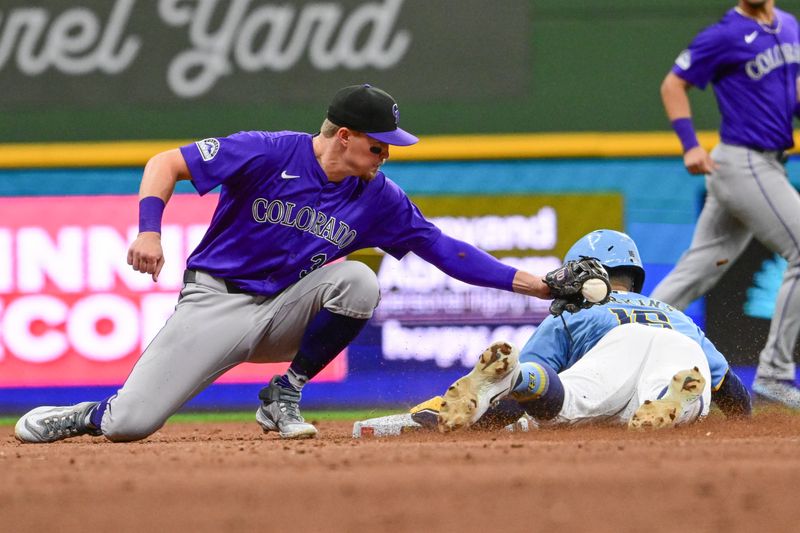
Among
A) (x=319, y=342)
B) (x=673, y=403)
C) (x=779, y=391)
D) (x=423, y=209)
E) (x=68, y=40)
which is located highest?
(x=68, y=40)

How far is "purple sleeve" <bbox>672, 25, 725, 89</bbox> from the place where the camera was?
6.17m

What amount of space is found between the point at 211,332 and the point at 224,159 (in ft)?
2.09

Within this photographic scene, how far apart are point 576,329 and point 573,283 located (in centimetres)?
60

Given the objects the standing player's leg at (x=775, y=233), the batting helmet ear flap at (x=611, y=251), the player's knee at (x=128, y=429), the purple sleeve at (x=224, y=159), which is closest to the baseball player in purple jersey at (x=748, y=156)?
the standing player's leg at (x=775, y=233)

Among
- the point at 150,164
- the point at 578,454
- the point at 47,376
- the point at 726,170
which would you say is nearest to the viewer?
the point at 578,454

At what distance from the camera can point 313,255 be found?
4.65m

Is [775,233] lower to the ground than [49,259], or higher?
higher

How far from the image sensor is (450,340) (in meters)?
7.20

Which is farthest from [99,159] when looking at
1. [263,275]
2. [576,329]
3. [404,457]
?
[404,457]

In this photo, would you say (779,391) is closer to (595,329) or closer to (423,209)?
(595,329)

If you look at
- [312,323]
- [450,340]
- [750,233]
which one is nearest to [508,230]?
[450,340]

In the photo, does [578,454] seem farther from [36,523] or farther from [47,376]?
[47,376]

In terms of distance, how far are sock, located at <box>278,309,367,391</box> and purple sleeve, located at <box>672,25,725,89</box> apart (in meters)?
2.50

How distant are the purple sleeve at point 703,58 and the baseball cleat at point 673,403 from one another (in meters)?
2.31
